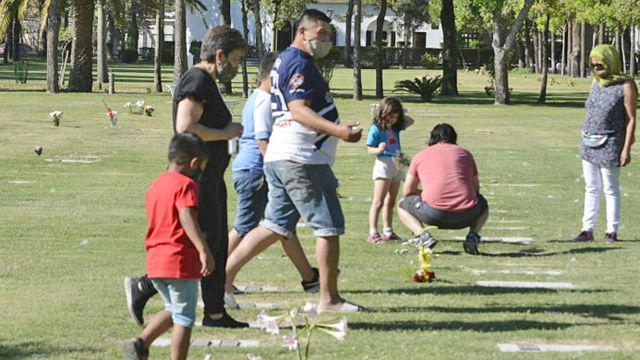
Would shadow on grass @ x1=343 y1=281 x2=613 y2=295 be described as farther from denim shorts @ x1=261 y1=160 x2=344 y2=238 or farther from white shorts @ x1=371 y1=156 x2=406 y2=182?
white shorts @ x1=371 y1=156 x2=406 y2=182

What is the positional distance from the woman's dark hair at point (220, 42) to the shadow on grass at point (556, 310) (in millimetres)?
2118

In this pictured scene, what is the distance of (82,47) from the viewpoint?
167 ft

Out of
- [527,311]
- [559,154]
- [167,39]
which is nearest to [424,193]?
[527,311]

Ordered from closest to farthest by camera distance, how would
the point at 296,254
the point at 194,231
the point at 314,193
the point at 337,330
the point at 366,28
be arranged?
1. the point at 337,330
2. the point at 194,231
3. the point at 314,193
4. the point at 296,254
5. the point at 366,28

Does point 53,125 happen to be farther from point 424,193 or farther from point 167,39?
point 167,39

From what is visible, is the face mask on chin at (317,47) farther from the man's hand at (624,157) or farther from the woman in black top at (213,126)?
the man's hand at (624,157)

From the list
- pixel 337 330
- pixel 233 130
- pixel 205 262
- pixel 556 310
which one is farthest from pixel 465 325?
pixel 337 330

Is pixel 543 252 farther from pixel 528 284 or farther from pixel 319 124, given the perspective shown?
pixel 319 124

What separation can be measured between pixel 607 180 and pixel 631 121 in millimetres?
673

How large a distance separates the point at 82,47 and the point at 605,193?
129ft

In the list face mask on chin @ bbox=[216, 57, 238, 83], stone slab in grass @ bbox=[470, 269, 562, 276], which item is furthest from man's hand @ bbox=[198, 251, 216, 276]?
stone slab in grass @ bbox=[470, 269, 562, 276]

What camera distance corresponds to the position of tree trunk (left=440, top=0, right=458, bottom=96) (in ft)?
183

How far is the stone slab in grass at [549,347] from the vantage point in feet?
26.4

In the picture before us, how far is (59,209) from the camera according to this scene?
52.2ft
